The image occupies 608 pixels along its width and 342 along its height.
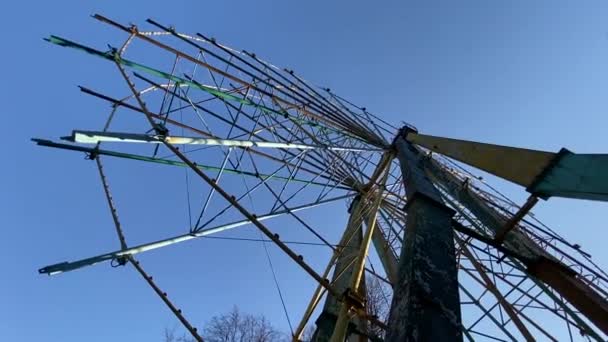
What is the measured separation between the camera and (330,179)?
1068 cm

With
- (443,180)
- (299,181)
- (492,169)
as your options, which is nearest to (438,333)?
(492,169)

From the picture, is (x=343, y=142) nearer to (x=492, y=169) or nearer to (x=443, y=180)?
(x=443, y=180)

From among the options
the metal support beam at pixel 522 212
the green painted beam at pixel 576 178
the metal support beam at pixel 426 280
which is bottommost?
the metal support beam at pixel 426 280

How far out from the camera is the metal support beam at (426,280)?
312 cm

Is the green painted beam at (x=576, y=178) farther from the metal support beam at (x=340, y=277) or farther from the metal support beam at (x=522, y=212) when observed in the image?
the metal support beam at (x=340, y=277)

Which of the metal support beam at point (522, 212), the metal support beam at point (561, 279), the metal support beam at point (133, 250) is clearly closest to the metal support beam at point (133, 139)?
the metal support beam at point (133, 250)

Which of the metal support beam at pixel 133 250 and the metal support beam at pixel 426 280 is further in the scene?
the metal support beam at pixel 133 250

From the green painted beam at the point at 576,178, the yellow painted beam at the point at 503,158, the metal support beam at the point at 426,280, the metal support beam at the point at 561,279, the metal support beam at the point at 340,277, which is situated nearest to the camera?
the metal support beam at the point at 426,280

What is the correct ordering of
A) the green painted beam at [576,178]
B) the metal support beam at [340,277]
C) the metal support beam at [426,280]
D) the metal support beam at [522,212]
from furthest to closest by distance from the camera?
the metal support beam at [340,277]
the metal support beam at [522,212]
the green painted beam at [576,178]
the metal support beam at [426,280]

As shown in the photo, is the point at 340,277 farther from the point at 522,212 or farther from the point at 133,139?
the point at 133,139

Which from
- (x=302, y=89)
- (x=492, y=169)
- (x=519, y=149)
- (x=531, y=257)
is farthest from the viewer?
(x=302, y=89)

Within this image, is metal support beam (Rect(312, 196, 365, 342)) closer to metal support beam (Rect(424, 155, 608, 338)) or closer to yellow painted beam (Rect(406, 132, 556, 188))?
metal support beam (Rect(424, 155, 608, 338))

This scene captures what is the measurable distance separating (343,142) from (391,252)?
3.78 m

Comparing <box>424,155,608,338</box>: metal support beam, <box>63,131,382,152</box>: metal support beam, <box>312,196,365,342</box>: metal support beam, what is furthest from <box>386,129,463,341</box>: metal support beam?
<box>312,196,365,342</box>: metal support beam
